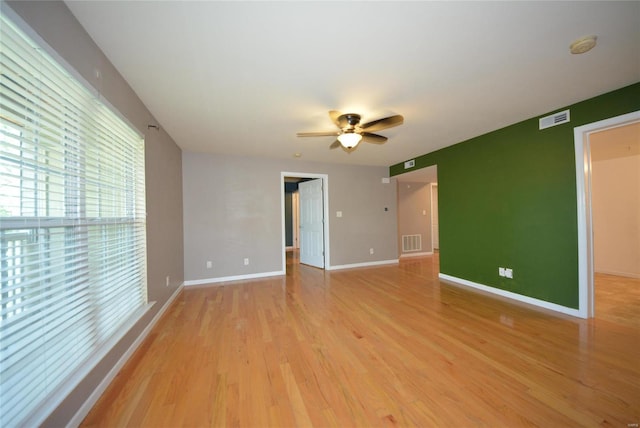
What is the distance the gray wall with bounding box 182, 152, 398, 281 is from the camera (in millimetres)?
4175

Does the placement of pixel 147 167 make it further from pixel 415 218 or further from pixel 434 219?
pixel 434 219

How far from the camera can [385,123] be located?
8.04ft

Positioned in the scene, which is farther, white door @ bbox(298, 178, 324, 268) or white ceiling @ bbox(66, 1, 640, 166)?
white door @ bbox(298, 178, 324, 268)

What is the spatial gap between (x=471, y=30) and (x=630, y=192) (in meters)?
5.31

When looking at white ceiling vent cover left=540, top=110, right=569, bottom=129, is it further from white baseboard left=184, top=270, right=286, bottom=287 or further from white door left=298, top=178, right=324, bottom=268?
white baseboard left=184, top=270, right=286, bottom=287

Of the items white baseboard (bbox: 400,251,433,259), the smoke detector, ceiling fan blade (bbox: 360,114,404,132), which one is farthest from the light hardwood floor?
white baseboard (bbox: 400,251,433,259)

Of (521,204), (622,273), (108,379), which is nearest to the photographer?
(108,379)

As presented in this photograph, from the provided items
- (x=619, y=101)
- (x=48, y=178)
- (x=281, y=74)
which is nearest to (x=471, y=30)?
(x=281, y=74)

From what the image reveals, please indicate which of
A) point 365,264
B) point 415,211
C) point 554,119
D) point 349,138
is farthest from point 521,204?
point 415,211

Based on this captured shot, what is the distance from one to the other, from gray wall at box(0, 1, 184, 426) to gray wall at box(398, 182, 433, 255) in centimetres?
532

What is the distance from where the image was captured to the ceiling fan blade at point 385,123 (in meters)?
2.35

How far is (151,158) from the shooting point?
2631 mm

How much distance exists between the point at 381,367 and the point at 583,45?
275 centimetres

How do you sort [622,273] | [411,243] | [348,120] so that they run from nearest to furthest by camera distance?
[348,120]
[622,273]
[411,243]
